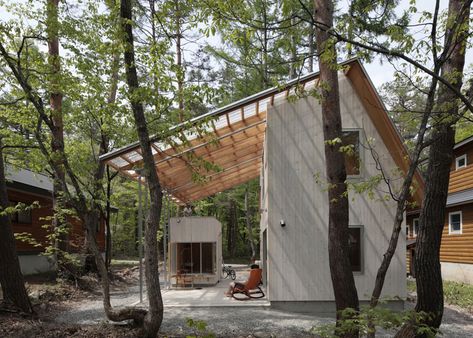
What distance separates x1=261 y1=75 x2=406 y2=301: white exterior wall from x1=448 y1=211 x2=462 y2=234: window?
845 cm

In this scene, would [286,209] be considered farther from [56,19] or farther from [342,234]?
[56,19]

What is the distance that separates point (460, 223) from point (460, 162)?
124 inches

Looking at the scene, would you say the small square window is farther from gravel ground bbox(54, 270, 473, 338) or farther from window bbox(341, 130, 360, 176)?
window bbox(341, 130, 360, 176)

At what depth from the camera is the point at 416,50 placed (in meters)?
4.39

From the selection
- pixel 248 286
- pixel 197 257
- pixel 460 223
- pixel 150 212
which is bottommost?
pixel 248 286

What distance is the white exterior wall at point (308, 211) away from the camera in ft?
34.8

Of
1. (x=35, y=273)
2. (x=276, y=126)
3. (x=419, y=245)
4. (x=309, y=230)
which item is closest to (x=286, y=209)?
(x=309, y=230)

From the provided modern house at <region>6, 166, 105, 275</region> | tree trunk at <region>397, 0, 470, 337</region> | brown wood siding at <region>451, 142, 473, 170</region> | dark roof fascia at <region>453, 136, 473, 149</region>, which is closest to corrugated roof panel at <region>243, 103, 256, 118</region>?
tree trunk at <region>397, 0, 470, 337</region>

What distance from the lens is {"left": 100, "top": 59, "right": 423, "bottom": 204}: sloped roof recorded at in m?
7.35

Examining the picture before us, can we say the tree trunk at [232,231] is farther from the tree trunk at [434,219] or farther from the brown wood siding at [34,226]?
the tree trunk at [434,219]

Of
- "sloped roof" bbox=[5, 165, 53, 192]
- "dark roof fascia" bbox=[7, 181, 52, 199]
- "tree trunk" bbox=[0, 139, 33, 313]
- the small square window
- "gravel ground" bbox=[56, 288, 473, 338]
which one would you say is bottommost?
"gravel ground" bbox=[56, 288, 473, 338]

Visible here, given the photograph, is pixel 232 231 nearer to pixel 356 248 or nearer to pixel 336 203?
pixel 356 248

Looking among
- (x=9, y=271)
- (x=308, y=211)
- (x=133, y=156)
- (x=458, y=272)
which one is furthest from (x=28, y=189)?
(x=458, y=272)

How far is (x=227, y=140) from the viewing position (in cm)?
1220
